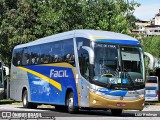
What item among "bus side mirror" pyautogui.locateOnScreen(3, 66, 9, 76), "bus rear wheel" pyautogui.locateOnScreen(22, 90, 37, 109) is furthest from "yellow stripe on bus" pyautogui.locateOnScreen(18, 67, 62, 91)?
"bus side mirror" pyautogui.locateOnScreen(3, 66, 9, 76)

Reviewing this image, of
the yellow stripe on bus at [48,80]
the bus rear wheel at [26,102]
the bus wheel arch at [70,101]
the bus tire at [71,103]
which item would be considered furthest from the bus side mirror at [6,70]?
the bus tire at [71,103]

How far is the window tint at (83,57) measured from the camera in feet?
69.8

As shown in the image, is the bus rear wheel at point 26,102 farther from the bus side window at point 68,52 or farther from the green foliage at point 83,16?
the green foliage at point 83,16

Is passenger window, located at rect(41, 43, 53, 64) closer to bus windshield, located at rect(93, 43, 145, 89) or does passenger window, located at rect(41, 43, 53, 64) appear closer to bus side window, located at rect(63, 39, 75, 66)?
bus side window, located at rect(63, 39, 75, 66)

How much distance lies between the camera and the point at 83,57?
21.5 meters

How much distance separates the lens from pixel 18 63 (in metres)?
30.6

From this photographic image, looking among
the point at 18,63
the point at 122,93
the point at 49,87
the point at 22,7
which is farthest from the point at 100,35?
the point at 22,7

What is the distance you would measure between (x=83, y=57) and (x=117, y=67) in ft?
5.15

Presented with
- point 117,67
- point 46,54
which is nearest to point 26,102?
point 46,54

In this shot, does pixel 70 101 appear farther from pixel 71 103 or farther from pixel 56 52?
pixel 56 52

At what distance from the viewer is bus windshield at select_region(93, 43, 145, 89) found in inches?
823

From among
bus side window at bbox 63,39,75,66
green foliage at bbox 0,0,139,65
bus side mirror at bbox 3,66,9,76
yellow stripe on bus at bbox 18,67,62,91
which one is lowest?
yellow stripe on bus at bbox 18,67,62,91

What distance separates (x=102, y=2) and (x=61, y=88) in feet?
53.8

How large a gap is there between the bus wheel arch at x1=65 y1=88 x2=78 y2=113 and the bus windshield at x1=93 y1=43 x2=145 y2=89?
230 cm
